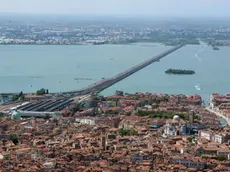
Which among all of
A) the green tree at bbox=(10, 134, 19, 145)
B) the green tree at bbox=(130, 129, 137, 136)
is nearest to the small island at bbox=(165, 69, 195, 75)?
the green tree at bbox=(130, 129, 137, 136)

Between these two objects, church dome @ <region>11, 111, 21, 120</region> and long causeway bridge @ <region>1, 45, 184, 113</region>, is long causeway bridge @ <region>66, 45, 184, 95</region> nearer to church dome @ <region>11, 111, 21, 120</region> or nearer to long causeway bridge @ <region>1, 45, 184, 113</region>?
long causeway bridge @ <region>1, 45, 184, 113</region>

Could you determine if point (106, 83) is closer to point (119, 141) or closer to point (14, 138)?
point (14, 138)

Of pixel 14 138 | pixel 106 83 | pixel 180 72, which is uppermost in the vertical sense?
pixel 180 72

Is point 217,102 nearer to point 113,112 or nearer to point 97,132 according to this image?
point 113,112

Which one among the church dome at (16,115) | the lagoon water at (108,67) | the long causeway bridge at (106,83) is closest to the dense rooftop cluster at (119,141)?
the church dome at (16,115)

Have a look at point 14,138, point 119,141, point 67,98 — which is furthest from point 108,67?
point 119,141

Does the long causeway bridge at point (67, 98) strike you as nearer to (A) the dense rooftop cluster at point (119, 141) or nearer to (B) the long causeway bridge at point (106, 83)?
(B) the long causeway bridge at point (106, 83)

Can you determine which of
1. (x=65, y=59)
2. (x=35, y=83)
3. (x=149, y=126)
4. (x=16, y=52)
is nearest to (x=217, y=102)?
(x=149, y=126)

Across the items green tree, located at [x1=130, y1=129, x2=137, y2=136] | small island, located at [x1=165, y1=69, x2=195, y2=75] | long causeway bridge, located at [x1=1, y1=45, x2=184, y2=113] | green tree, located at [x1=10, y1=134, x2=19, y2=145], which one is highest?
small island, located at [x1=165, y1=69, x2=195, y2=75]
